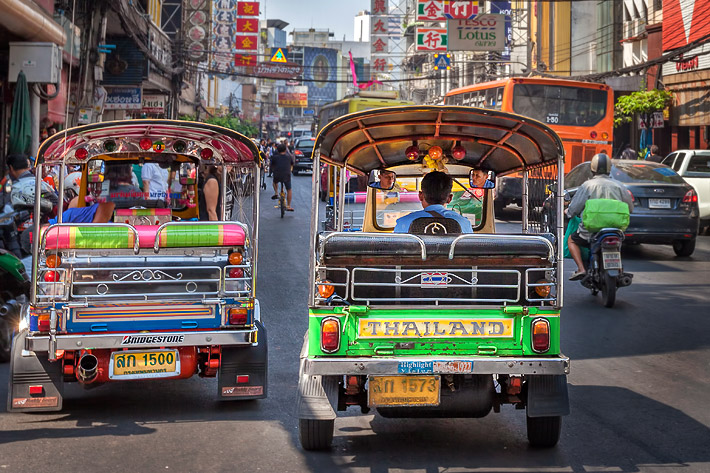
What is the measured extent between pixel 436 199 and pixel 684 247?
10490mm

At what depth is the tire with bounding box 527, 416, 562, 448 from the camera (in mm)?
5477

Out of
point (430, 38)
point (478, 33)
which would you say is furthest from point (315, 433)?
point (430, 38)

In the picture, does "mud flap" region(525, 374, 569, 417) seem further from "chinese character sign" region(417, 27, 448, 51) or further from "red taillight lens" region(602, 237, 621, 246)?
"chinese character sign" region(417, 27, 448, 51)

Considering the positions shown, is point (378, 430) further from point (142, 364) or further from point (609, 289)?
point (609, 289)

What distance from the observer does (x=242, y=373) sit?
256 inches

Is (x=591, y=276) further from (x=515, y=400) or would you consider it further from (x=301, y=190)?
(x=301, y=190)

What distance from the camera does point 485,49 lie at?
130 feet

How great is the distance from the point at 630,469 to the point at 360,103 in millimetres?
29298

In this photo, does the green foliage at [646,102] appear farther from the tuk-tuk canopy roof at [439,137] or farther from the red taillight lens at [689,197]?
the tuk-tuk canopy roof at [439,137]

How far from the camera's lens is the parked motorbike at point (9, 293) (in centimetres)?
810

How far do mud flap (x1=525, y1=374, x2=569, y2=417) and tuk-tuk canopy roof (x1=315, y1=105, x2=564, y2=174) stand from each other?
1.35 metres

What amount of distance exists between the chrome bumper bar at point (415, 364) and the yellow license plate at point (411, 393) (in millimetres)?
74

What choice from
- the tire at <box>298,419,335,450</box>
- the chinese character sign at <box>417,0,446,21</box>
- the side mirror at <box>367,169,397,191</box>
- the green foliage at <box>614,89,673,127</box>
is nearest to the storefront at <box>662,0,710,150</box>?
the green foliage at <box>614,89,673,127</box>

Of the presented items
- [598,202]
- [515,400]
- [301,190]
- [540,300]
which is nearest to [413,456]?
[515,400]
